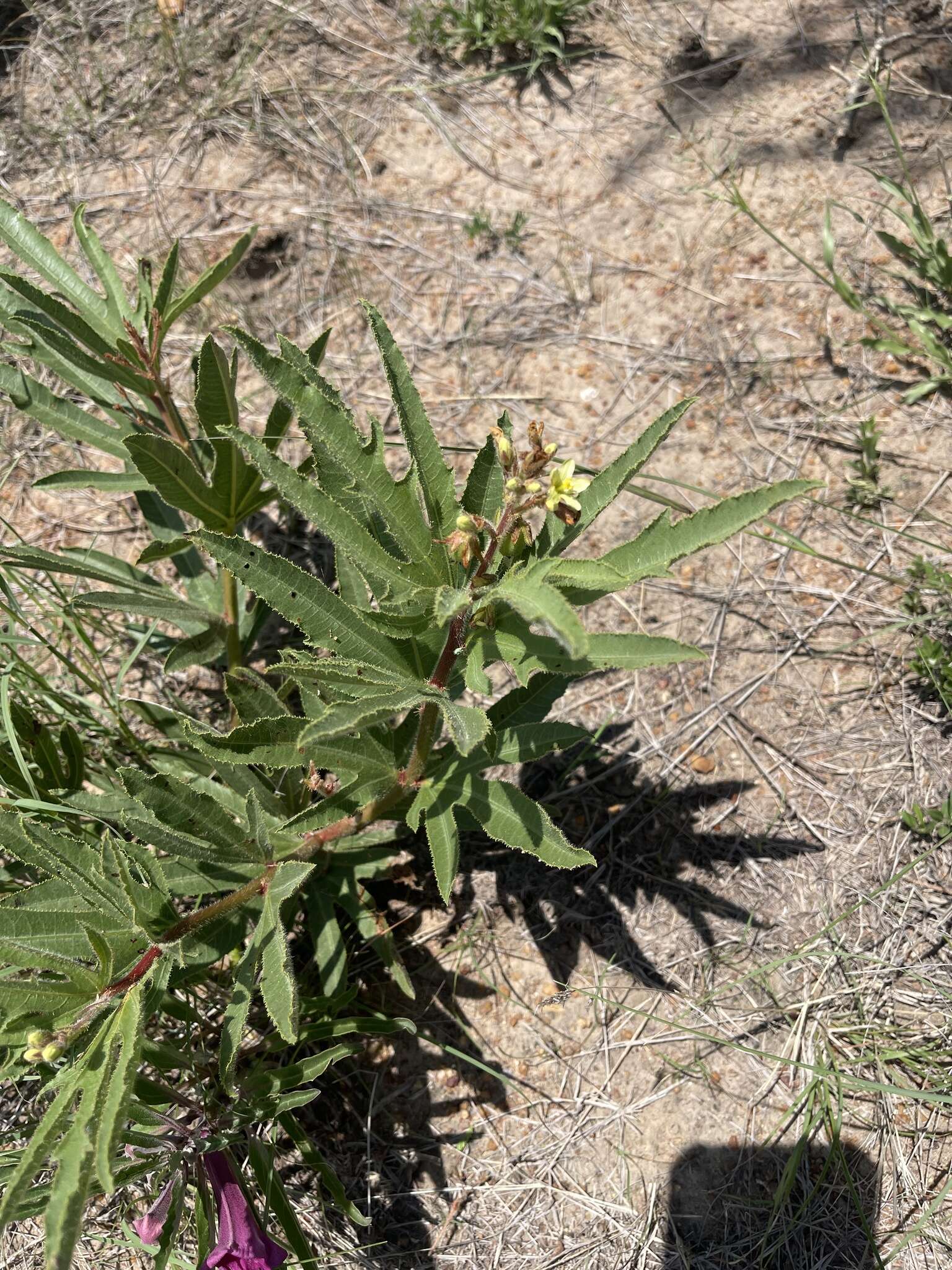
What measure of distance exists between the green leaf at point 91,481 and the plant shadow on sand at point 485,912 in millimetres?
1376

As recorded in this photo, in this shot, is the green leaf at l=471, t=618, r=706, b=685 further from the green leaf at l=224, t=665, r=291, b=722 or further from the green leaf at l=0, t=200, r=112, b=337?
the green leaf at l=0, t=200, r=112, b=337

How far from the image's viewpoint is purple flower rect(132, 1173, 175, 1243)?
2.11m

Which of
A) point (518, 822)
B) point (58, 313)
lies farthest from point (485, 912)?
point (58, 313)

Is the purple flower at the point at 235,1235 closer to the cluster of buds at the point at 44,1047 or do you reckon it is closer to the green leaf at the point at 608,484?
the cluster of buds at the point at 44,1047

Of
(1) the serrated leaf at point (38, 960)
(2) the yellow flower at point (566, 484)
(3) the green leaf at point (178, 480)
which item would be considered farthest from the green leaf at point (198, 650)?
(2) the yellow flower at point (566, 484)

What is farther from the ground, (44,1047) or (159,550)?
(159,550)

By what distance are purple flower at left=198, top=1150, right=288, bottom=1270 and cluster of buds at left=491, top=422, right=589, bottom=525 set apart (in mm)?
1571

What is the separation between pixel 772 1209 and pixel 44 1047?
6.28 ft

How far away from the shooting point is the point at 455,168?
13.4 ft

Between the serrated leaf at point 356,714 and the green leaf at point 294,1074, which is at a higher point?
the serrated leaf at point 356,714

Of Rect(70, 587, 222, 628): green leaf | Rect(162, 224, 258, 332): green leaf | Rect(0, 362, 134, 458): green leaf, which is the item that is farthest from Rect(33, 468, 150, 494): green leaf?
Rect(162, 224, 258, 332): green leaf

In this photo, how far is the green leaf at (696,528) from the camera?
1.74 meters

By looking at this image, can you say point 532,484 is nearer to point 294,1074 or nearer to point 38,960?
point 38,960

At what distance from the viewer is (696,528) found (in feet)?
5.84
